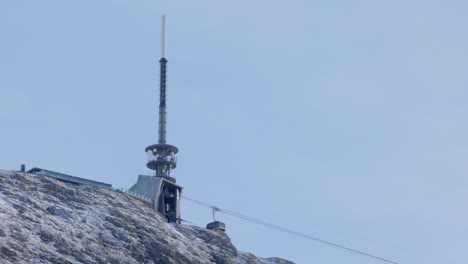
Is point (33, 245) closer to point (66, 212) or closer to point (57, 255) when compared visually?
point (57, 255)

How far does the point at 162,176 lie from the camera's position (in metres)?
132

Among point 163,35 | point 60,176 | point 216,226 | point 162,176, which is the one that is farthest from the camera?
point 163,35

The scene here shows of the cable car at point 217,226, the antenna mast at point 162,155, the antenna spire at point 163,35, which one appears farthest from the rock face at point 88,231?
the antenna spire at point 163,35

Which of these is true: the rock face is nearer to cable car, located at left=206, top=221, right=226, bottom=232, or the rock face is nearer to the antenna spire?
cable car, located at left=206, top=221, right=226, bottom=232

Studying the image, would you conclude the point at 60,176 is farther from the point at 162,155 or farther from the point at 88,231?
the point at 162,155

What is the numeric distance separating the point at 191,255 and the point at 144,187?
944 inches

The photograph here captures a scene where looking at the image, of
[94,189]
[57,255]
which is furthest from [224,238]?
[57,255]

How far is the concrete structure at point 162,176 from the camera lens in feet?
403

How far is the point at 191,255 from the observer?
102438 mm

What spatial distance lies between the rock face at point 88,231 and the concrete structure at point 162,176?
280 inches

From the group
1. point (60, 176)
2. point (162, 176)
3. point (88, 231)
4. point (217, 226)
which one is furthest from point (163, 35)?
point (88, 231)

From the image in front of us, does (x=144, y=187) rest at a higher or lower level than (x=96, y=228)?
higher

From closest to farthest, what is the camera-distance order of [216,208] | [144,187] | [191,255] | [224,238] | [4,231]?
[4,231] → [191,255] → [224,238] → [144,187] → [216,208]

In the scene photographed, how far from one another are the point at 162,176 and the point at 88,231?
3960 cm
